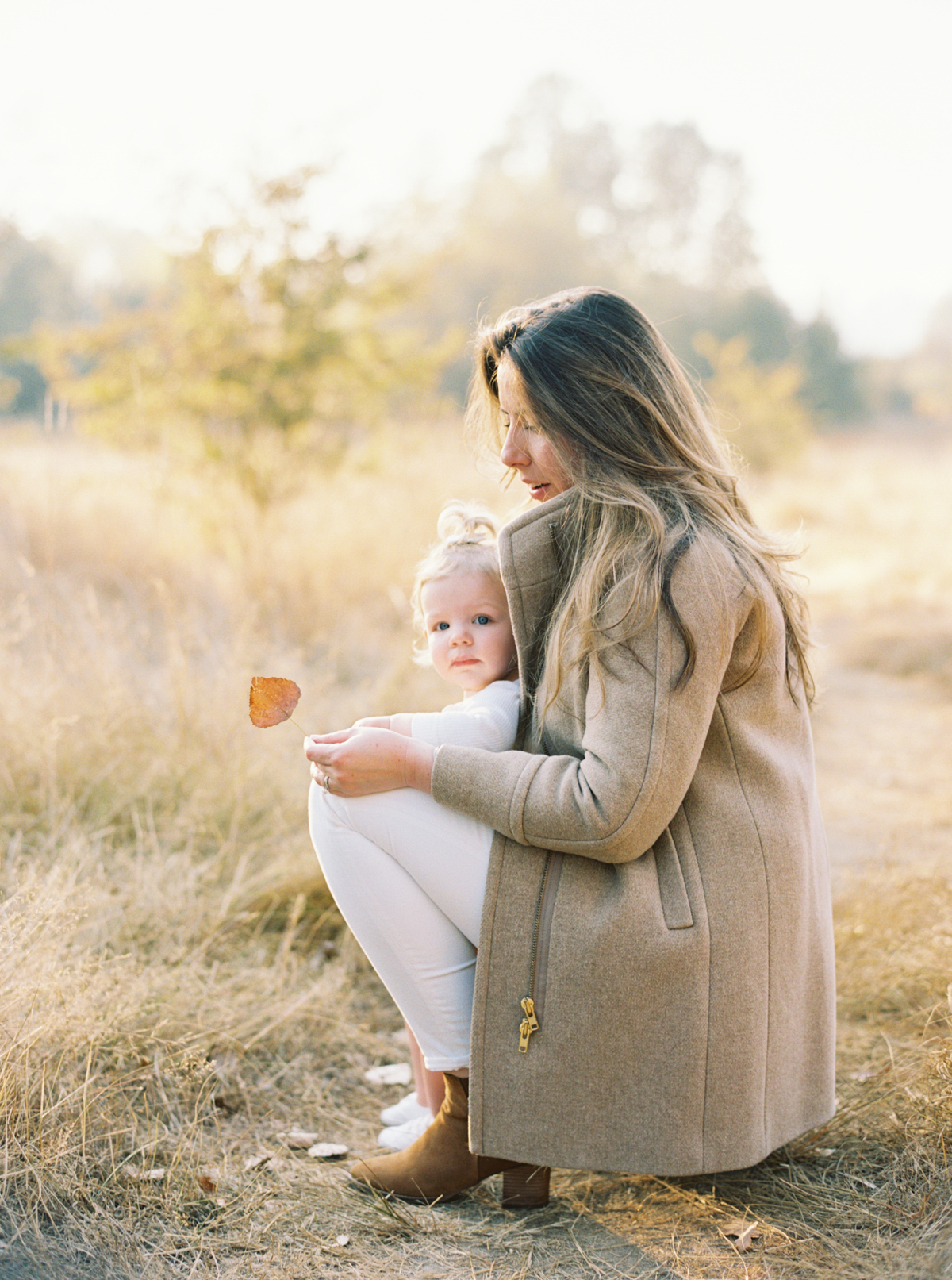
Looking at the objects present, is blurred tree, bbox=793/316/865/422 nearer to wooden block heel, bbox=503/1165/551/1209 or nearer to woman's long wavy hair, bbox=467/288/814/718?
woman's long wavy hair, bbox=467/288/814/718

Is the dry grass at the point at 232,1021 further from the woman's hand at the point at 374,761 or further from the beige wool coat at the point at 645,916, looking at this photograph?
the woman's hand at the point at 374,761

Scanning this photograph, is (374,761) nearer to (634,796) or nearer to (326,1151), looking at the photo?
(634,796)

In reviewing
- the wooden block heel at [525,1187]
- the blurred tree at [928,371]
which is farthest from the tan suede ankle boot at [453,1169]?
the blurred tree at [928,371]

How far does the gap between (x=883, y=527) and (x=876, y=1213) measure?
10.5 m

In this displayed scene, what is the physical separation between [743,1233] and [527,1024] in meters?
0.55

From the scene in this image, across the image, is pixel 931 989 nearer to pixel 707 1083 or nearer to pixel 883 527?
pixel 707 1083

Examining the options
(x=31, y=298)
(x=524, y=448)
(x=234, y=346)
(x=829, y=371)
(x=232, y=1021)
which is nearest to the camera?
(x=524, y=448)

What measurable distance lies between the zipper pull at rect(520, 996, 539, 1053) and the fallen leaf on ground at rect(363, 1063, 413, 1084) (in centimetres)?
90

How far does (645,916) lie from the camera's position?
1.48 m

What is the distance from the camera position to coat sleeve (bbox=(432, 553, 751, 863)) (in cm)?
142

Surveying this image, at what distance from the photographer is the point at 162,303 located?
7.07m

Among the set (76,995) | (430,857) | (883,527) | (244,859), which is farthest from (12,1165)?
(883,527)

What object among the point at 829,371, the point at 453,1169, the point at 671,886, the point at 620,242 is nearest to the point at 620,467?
the point at 671,886

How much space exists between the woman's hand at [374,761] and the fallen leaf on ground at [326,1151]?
2.65 feet
